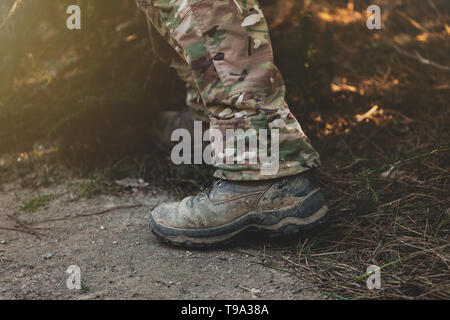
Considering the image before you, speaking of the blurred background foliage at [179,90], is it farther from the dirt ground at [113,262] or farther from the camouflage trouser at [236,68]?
the camouflage trouser at [236,68]

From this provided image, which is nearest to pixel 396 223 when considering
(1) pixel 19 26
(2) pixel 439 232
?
(2) pixel 439 232

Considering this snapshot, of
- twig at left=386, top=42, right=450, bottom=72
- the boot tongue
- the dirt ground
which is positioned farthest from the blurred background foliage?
the boot tongue

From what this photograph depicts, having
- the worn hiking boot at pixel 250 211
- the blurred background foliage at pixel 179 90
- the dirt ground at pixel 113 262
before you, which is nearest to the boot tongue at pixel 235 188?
the worn hiking boot at pixel 250 211

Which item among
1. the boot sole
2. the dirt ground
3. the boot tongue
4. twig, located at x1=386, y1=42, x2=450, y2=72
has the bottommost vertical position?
the dirt ground

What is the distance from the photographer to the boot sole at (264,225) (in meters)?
1.35

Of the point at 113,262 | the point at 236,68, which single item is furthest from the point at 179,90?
the point at 113,262

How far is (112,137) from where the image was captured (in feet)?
6.96

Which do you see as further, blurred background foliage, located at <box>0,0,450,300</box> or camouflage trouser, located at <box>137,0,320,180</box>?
blurred background foliage, located at <box>0,0,450,300</box>

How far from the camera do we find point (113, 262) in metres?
1.35

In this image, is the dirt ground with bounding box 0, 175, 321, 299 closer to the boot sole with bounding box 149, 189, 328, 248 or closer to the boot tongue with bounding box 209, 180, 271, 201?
the boot sole with bounding box 149, 189, 328, 248

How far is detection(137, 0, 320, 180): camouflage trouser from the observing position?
126 centimetres

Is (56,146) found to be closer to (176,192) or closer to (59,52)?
(59,52)

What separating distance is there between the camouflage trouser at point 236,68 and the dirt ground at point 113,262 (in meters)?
0.29

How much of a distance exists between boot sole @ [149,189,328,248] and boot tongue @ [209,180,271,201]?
0.07m
